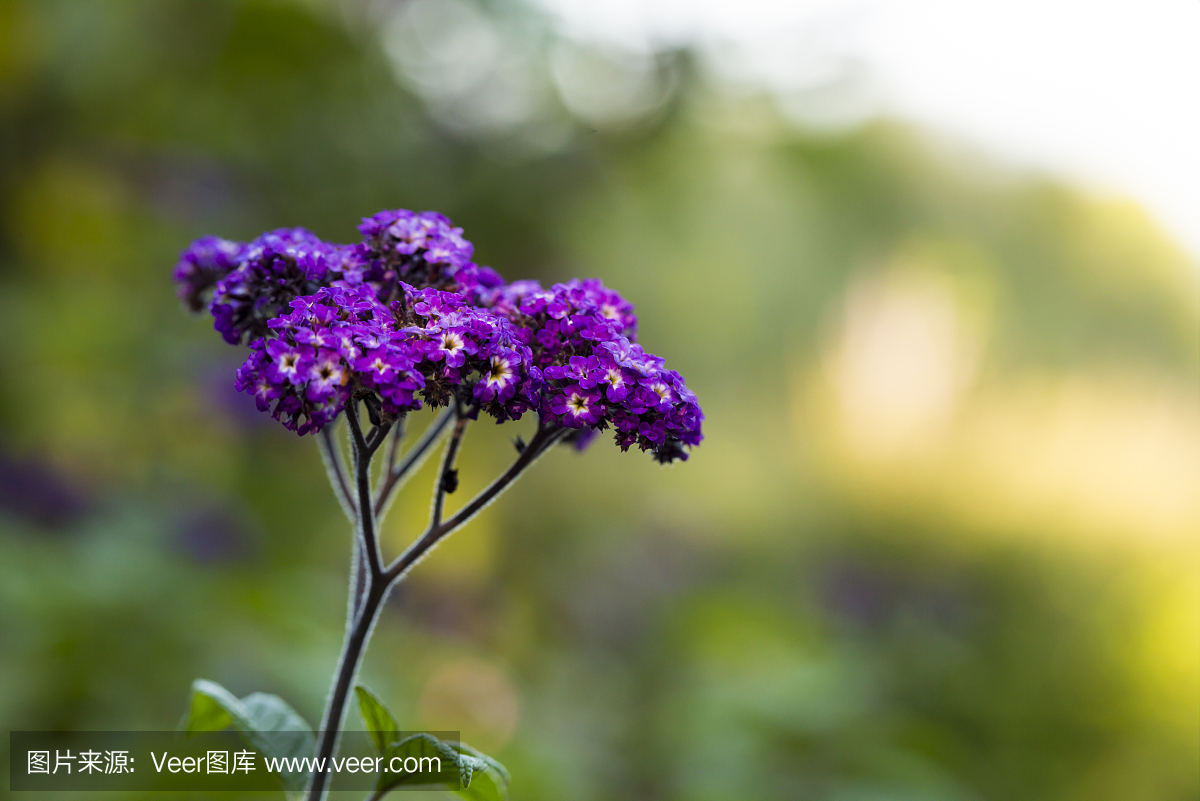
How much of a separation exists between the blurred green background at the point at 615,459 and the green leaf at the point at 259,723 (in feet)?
4.98

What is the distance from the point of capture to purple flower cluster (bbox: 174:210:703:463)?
1297mm

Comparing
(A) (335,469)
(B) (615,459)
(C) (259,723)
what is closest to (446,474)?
(A) (335,469)

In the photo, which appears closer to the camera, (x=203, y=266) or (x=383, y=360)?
(x=383, y=360)

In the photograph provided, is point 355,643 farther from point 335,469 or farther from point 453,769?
point 335,469

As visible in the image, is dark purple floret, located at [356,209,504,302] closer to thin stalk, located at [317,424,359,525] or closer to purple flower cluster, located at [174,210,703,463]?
purple flower cluster, located at [174,210,703,463]

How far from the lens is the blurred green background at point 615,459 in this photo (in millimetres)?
4047

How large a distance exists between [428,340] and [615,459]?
28.4ft

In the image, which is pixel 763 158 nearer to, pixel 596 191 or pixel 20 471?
pixel 596 191

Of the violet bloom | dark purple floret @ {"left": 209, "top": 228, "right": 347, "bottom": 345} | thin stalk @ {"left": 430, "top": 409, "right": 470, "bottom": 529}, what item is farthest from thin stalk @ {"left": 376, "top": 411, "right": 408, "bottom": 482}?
dark purple floret @ {"left": 209, "top": 228, "right": 347, "bottom": 345}

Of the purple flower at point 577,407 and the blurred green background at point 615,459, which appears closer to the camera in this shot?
the purple flower at point 577,407

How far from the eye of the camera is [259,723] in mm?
1637

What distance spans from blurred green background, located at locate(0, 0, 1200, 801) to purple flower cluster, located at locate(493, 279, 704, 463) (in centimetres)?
229

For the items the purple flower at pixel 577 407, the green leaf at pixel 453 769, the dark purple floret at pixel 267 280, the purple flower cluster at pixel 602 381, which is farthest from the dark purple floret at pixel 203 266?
the green leaf at pixel 453 769

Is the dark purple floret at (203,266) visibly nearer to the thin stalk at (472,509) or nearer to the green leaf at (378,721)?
the thin stalk at (472,509)
